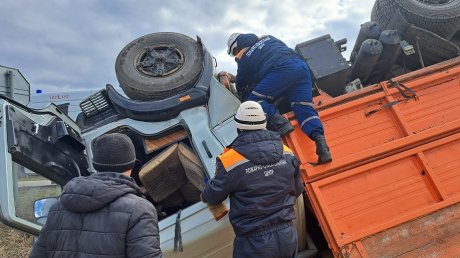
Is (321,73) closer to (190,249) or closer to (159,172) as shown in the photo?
(159,172)

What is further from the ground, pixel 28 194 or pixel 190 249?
pixel 28 194

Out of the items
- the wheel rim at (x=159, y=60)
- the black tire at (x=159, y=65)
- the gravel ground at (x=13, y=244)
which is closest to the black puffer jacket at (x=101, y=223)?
the black tire at (x=159, y=65)

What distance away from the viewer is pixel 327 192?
2.60m

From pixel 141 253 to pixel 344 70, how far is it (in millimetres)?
2585

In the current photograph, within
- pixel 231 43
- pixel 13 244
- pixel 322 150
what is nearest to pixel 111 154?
pixel 322 150

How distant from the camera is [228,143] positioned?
284 centimetres

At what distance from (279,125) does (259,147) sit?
580 mm

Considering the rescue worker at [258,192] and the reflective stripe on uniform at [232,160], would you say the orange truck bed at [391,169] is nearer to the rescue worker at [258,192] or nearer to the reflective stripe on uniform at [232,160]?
the rescue worker at [258,192]

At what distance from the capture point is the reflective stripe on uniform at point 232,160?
2271 mm

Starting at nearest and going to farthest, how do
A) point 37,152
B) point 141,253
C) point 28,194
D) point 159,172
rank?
point 141,253
point 28,194
point 37,152
point 159,172

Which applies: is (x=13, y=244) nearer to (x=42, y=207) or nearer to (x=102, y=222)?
(x=42, y=207)

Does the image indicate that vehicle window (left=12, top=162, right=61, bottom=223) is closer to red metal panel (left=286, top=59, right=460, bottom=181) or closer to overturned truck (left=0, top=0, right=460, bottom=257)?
overturned truck (left=0, top=0, right=460, bottom=257)

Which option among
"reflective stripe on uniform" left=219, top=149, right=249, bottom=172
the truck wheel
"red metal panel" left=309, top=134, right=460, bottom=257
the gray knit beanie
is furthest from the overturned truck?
the gray knit beanie

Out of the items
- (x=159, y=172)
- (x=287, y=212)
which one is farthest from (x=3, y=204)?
(x=287, y=212)
